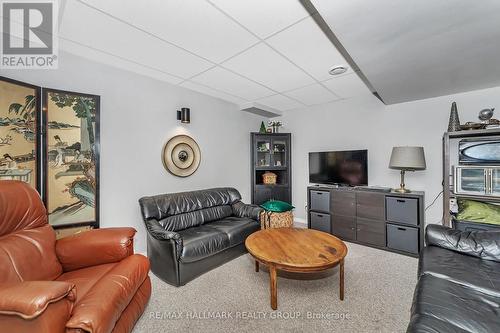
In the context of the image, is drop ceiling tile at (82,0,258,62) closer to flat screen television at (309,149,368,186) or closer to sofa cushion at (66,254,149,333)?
sofa cushion at (66,254,149,333)

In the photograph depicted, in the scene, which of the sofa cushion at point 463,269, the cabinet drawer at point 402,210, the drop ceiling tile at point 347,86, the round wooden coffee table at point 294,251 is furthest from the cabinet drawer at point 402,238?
the drop ceiling tile at point 347,86

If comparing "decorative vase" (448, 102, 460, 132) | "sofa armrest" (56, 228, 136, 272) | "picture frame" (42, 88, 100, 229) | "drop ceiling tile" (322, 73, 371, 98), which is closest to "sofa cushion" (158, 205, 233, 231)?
"picture frame" (42, 88, 100, 229)

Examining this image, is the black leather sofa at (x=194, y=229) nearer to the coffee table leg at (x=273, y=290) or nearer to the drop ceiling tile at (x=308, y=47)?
the coffee table leg at (x=273, y=290)

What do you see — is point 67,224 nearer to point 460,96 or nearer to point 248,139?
point 248,139

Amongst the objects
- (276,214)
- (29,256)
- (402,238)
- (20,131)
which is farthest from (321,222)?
(20,131)

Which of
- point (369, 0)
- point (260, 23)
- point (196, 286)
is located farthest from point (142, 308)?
point (369, 0)

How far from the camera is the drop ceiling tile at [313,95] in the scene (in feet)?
11.3

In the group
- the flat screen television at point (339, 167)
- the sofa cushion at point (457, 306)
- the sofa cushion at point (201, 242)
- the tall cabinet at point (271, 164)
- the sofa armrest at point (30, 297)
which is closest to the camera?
the sofa armrest at point (30, 297)

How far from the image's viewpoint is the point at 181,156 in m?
3.38

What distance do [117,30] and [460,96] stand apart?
166 inches

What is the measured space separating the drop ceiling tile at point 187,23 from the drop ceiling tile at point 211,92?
103 centimetres

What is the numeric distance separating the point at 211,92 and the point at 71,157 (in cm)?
210

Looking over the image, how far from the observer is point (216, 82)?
316 centimetres

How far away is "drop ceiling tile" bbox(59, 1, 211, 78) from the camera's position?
177 centimetres
